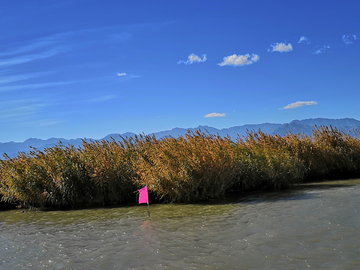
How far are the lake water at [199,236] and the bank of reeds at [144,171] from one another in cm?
113

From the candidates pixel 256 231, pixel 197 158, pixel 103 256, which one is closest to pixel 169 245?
pixel 103 256

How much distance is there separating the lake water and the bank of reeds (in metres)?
1.13

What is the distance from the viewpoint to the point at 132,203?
14.7 metres

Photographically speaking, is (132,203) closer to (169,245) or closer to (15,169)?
(15,169)

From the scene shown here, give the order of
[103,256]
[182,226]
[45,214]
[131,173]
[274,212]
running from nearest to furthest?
[103,256] → [182,226] → [274,212] → [45,214] → [131,173]

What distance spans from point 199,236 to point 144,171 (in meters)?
6.33

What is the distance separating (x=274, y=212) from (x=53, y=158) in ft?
32.2

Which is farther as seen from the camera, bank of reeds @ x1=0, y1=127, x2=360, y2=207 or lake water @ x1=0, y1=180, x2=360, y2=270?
bank of reeds @ x1=0, y1=127, x2=360, y2=207

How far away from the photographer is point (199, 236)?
8.38 metres

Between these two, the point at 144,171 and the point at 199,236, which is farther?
the point at 144,171

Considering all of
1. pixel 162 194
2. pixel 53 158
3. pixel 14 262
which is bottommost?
pixel 14 262

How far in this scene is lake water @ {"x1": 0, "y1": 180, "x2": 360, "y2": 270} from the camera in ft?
21.5

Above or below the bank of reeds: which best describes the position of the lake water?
below

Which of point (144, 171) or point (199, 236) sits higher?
point (144, 171)
